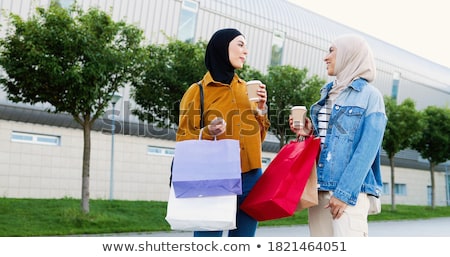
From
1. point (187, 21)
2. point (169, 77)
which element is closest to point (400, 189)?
point (187, 21)

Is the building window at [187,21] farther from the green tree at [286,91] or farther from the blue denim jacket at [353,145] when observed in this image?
the blue denim jacket at [353,145]

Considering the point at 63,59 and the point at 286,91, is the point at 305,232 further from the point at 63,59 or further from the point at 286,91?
the point at 63,59

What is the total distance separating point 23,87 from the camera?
43.0ft

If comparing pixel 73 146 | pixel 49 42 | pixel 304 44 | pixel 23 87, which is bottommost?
pixel 73 146

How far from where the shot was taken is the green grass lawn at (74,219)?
12.2 m

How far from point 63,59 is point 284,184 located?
1078cm

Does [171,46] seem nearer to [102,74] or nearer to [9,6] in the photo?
[102,74]

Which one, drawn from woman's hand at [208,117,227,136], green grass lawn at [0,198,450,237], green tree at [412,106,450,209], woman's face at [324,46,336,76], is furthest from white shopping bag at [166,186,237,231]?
green tree at [412,106,450,209]

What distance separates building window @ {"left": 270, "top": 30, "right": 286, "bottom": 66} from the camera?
90.1ft

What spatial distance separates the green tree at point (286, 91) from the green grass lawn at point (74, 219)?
347 cm

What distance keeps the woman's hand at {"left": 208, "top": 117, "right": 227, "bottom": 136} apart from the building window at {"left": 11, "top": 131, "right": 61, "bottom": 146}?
17.0 m

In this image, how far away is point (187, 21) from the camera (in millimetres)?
23719

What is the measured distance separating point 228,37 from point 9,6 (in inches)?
643

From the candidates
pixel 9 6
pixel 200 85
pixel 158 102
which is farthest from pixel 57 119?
pixel 200 85
